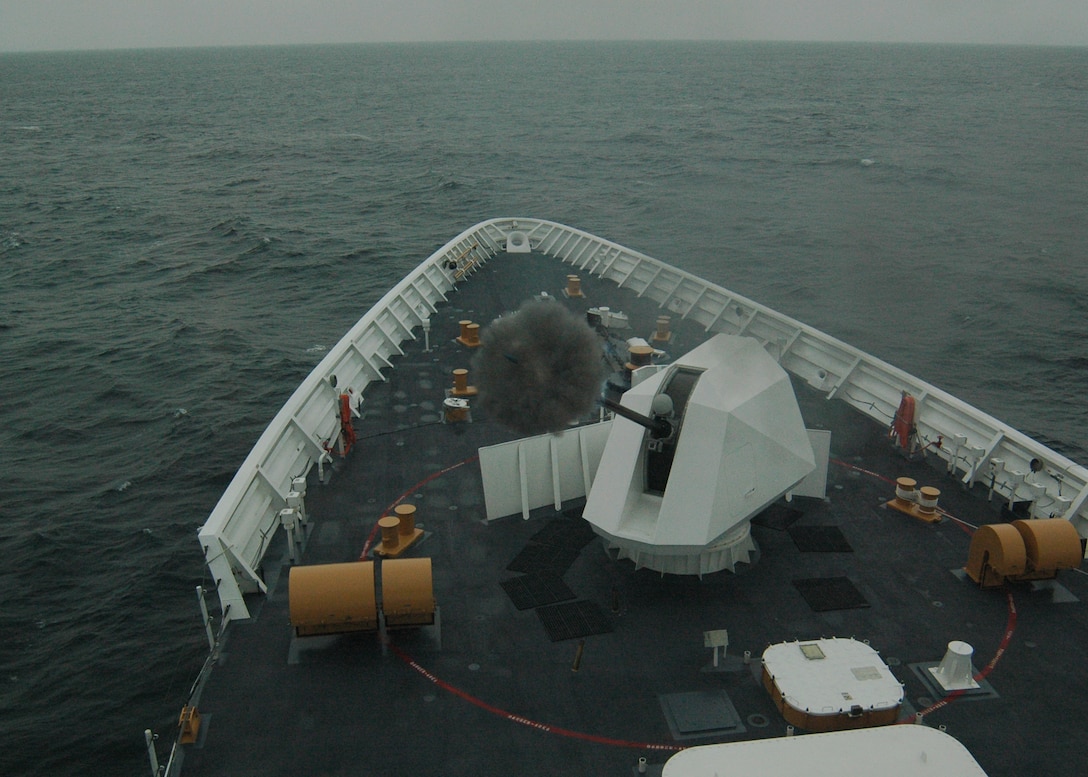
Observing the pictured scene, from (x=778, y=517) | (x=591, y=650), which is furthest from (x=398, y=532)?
(x=778, y=517)

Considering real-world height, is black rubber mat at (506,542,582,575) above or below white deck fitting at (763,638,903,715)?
below

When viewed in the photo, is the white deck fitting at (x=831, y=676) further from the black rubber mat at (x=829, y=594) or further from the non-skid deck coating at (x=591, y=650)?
the black rubber mat at (x=829, y=594)

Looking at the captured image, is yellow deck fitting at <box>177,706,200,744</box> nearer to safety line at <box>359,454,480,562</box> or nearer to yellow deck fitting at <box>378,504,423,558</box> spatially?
safety line at <box>359,454,480,562</box>

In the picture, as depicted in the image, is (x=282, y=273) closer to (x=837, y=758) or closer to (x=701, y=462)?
(x=701, y=462)

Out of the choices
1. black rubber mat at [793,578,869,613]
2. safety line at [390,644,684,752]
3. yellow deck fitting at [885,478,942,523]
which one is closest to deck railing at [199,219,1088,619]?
yellow deck fitting at [885,478,942,523]

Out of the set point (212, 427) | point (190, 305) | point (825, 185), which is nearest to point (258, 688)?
point (212, 427)

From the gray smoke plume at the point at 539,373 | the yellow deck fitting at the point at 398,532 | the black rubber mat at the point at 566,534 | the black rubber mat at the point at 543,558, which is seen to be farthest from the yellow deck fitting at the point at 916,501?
the yellow deck fitting at the point at 398,532

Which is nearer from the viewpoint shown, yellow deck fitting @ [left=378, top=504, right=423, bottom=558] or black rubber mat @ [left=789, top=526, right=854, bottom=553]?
yellow deck fitting @ [left=378, top=504, right=423, bottom=558]
